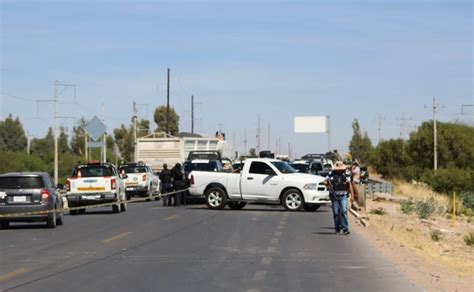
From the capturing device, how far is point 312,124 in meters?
89.9

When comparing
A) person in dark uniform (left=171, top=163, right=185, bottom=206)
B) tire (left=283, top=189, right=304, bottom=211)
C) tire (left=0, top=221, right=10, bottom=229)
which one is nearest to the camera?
tire (left=0, top=221, right=10, bottom=229)

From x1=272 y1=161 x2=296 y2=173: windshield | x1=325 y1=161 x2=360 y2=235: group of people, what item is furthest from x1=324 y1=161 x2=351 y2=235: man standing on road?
x1=272 y1=161 x2=296 y2=173: windshield

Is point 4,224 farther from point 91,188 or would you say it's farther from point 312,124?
point 312,124

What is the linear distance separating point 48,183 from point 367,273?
13.3 m

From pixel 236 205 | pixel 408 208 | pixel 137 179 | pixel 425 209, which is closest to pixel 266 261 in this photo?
pixel 236 205

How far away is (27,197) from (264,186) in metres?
10.3

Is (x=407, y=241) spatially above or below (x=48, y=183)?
below

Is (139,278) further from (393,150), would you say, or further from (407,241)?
(393,150)

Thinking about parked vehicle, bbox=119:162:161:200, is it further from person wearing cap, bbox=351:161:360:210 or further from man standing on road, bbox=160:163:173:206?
person wearing cap, bbox=351:161:360:210

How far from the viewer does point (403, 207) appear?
38.4 metres

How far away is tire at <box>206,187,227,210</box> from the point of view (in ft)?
103

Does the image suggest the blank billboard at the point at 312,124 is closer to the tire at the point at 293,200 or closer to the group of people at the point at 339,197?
the tire at the point at 293,200

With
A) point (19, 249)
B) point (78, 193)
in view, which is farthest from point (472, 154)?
point (19, 249)

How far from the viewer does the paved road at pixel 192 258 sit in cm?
1198
